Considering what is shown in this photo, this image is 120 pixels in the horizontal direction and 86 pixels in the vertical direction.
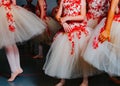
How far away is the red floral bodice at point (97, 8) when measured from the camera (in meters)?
2.87

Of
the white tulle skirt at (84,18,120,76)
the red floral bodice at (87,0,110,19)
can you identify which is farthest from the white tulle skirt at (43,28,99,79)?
the red floral bodice at (87,0,110,19)

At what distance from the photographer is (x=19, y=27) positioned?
9.57ft

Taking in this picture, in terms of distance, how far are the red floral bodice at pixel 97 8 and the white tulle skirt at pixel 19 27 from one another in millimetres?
543

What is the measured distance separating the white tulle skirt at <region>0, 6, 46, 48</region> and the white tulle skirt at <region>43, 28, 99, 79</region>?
0.43 m

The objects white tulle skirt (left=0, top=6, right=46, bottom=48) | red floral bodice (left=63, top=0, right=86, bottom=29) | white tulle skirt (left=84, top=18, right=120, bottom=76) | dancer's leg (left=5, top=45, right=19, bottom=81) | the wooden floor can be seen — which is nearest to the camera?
white tulle skirt (left=84, top=18, right=120, bottom=76)

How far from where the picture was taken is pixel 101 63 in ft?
7.16

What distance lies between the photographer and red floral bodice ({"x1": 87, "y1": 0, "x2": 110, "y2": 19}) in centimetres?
287

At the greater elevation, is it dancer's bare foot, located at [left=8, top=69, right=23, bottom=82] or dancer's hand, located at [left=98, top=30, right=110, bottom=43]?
dancer's hand, located at [left=98, top=30, right=110, bottom=43]

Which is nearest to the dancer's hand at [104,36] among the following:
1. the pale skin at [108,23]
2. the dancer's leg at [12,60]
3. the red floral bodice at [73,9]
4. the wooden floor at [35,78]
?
the pale skin at [108,23]

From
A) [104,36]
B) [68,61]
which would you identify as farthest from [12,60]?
[104,36]

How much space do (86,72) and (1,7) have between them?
110 cm

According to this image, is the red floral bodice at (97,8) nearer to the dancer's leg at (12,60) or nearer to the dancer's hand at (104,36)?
the dancer's hand at (104,36)

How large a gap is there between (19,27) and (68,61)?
679 millimetres

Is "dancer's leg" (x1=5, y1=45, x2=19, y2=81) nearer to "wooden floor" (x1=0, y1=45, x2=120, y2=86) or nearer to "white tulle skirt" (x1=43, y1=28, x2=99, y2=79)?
"wooden floor" (x1=0, y1=45, x2=120, y2=86)
